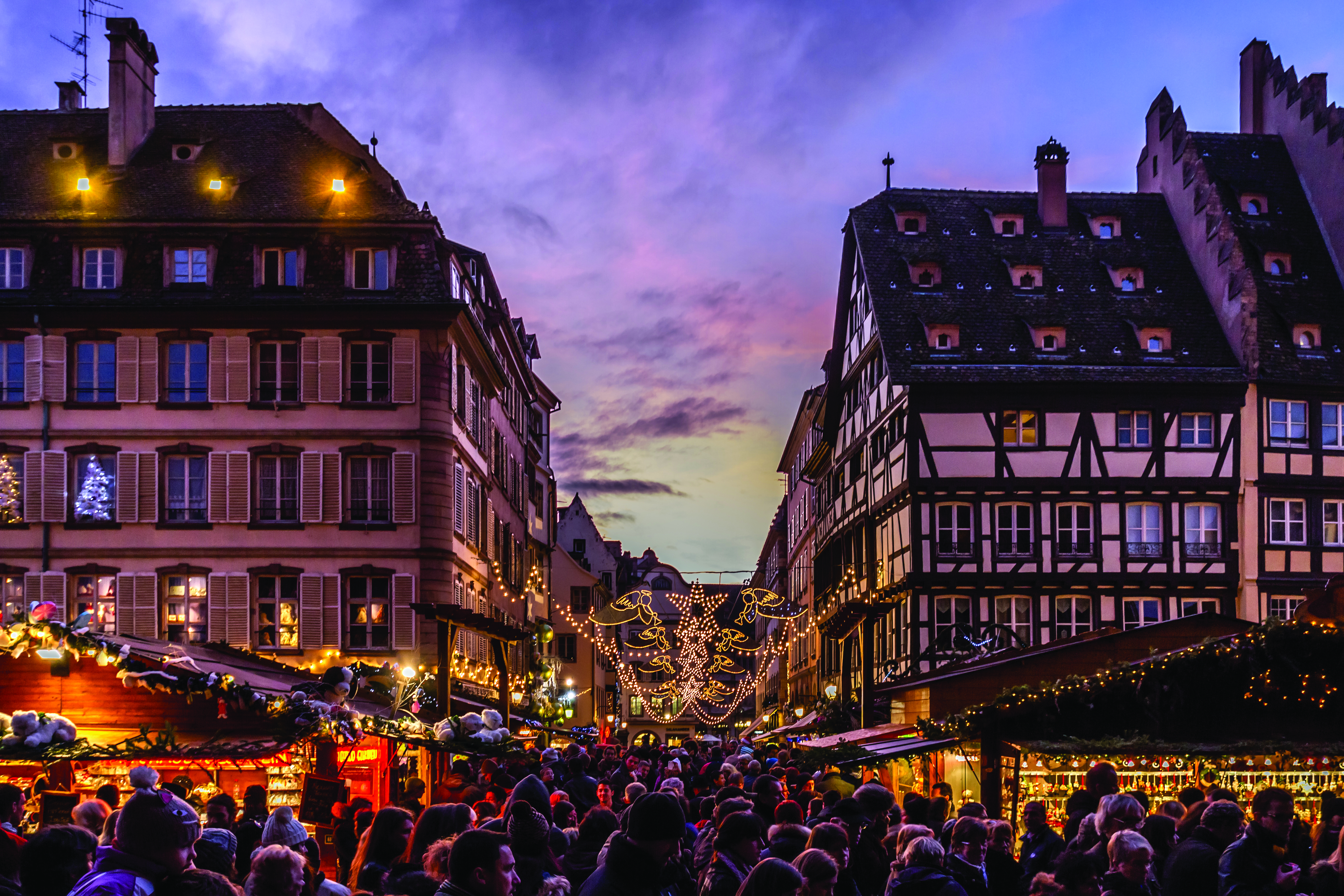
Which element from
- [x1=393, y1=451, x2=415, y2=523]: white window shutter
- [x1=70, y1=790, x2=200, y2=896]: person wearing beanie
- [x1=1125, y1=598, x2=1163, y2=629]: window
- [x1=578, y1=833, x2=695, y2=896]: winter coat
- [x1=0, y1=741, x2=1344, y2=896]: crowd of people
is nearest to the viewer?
[x1=70, y1=790, x2=200, y2=896]: person wearing beanie

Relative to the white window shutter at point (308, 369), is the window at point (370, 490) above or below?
below

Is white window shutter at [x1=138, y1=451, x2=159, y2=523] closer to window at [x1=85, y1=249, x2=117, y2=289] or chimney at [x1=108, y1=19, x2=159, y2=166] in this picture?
window at [x1=85, y1=249, x2=117, y2=289]

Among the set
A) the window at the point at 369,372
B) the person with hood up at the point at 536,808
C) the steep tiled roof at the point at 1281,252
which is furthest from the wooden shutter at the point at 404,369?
the person with hood up at the point at 536,808

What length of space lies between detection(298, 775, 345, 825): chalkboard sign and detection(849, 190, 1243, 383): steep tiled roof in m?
27.2

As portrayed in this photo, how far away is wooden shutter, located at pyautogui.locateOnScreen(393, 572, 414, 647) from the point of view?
34.1 m

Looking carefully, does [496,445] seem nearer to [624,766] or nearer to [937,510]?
[937,510]

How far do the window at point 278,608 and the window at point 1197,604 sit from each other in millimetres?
22376

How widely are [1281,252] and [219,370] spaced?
95.4ft

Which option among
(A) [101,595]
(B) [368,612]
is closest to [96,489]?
(A) [101,595]

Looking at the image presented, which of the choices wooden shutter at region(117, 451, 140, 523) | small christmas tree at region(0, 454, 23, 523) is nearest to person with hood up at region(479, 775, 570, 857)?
small christmas tree at region(0, 454, 23, 523)

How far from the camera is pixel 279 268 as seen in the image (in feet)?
117

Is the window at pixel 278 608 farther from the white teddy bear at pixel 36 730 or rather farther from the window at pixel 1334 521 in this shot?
the window at pixel 1334 521

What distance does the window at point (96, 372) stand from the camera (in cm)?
3525

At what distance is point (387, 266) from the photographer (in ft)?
116
